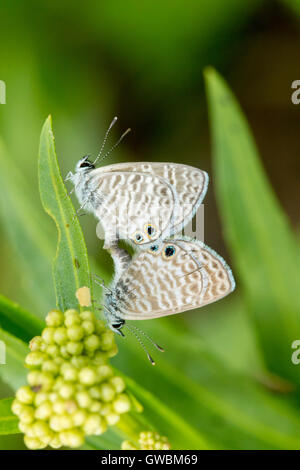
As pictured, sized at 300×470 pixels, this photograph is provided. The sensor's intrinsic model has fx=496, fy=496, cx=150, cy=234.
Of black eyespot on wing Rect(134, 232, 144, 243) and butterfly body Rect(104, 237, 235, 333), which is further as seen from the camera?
black eyespot on wing Rect(134, 232, 144, 243)

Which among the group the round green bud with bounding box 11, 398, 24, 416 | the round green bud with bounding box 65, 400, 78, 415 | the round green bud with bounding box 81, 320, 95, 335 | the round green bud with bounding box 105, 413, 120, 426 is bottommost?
the round green bud with bounding box 105, 413, 120, 426

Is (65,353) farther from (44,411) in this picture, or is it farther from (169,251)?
(169,251)

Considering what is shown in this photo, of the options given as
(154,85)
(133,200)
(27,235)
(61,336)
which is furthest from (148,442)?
(154,85)

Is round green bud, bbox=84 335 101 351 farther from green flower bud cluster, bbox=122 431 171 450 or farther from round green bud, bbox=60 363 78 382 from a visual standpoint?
green flower bud cluster, bbox=122 431 171 450

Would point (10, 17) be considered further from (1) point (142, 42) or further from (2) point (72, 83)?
(1) point (142, 42)

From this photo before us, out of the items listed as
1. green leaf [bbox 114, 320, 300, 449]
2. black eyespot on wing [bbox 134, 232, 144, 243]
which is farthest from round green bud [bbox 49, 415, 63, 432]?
black eyespot on wing [bbox 134, 232, 144, 243]

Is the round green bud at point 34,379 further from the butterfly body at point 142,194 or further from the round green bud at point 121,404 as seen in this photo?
the butterfly body at point 142,194
